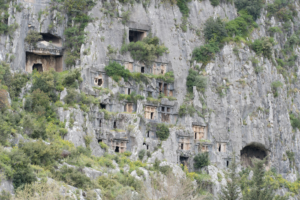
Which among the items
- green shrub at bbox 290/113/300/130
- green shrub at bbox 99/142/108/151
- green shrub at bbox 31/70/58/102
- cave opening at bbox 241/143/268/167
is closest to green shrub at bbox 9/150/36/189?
green shrub at bbox 31/70/58/102

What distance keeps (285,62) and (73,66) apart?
3422 centimetres

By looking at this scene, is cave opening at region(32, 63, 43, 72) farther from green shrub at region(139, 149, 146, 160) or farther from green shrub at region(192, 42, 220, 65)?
green shrub at region(192, 42, 220, 65)

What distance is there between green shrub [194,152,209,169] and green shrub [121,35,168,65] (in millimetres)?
13596

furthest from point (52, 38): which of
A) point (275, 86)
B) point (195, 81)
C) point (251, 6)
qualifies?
point (275, 86)

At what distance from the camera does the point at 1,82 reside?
58.2 meters

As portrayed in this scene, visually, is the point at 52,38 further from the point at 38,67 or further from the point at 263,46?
the point at 263,46

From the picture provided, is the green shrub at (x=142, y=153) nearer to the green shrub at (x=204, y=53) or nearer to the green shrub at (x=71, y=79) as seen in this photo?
the green shrub at (x=71, y=79)

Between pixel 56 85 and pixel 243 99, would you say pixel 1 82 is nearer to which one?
pixel 56 85

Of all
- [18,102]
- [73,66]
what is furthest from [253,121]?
[18,102]

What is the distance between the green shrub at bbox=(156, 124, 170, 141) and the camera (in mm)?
66625

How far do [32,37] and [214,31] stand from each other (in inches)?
991

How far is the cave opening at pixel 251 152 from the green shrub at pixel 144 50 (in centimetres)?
1826

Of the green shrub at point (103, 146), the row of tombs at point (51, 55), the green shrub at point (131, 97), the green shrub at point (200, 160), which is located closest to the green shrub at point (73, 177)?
the green shrub at point (103, 146)

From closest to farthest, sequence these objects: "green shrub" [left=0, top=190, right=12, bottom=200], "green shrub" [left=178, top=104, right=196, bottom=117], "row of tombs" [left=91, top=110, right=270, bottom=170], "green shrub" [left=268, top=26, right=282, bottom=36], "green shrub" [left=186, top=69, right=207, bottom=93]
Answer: "green shrub" [left=0, top=190, right=12, bottom=200], "row of tombs" [left=91, top=110, right=270, bottom=170], "green shrub" [left=178, top=104, right=196, bottom=117], "green shrub" [left=186, top=69, right=207, bottom=93], "green shrub" [left=268, top=26, right=282, bottom=36]
